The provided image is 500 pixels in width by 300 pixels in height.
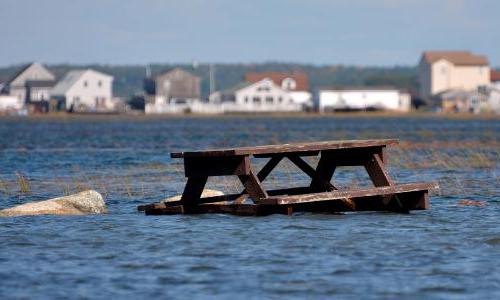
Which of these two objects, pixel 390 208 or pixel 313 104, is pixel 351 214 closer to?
pixel 390 208

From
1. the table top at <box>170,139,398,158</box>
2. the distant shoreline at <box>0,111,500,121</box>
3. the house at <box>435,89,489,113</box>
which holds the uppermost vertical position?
the house at <box>435,89,489,113</box>

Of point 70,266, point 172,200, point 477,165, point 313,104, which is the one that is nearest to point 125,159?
point 477,165

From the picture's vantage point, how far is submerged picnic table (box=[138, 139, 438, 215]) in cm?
2275

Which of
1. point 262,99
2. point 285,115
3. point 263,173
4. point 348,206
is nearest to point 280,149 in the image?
point 263,173

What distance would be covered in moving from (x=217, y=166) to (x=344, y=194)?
2494 millimetres

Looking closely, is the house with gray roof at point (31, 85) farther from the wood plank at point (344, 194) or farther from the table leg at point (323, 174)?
the wood plank at point (344, 194)

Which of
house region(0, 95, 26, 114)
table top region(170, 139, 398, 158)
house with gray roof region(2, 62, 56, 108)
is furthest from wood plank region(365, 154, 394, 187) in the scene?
house with gray roof region(2, 62, 56, 108)

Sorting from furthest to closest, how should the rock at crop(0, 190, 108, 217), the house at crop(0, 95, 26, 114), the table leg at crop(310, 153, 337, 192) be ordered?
the house at crop(0, 95, 26, 114)
the table leg at crop(310, 153, 337, 192)
the rock at crop(0, 190, 108, 217)

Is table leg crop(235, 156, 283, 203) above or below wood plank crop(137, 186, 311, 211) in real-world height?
above

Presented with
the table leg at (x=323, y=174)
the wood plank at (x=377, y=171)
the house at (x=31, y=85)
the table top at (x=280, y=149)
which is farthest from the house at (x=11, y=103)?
the table top at (x=280, y=149)

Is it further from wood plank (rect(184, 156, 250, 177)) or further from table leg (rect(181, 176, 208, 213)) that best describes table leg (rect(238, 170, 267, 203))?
table leg (rect(181, 176, 208, 213))

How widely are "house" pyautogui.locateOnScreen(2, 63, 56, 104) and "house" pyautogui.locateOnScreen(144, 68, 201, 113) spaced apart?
1531 centimetres

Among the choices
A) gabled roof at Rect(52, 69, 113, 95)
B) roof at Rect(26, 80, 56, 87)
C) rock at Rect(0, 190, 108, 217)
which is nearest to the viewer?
rock at Rect(0, 190, 108, 217)

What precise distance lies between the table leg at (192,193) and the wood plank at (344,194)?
1874 millimetres
